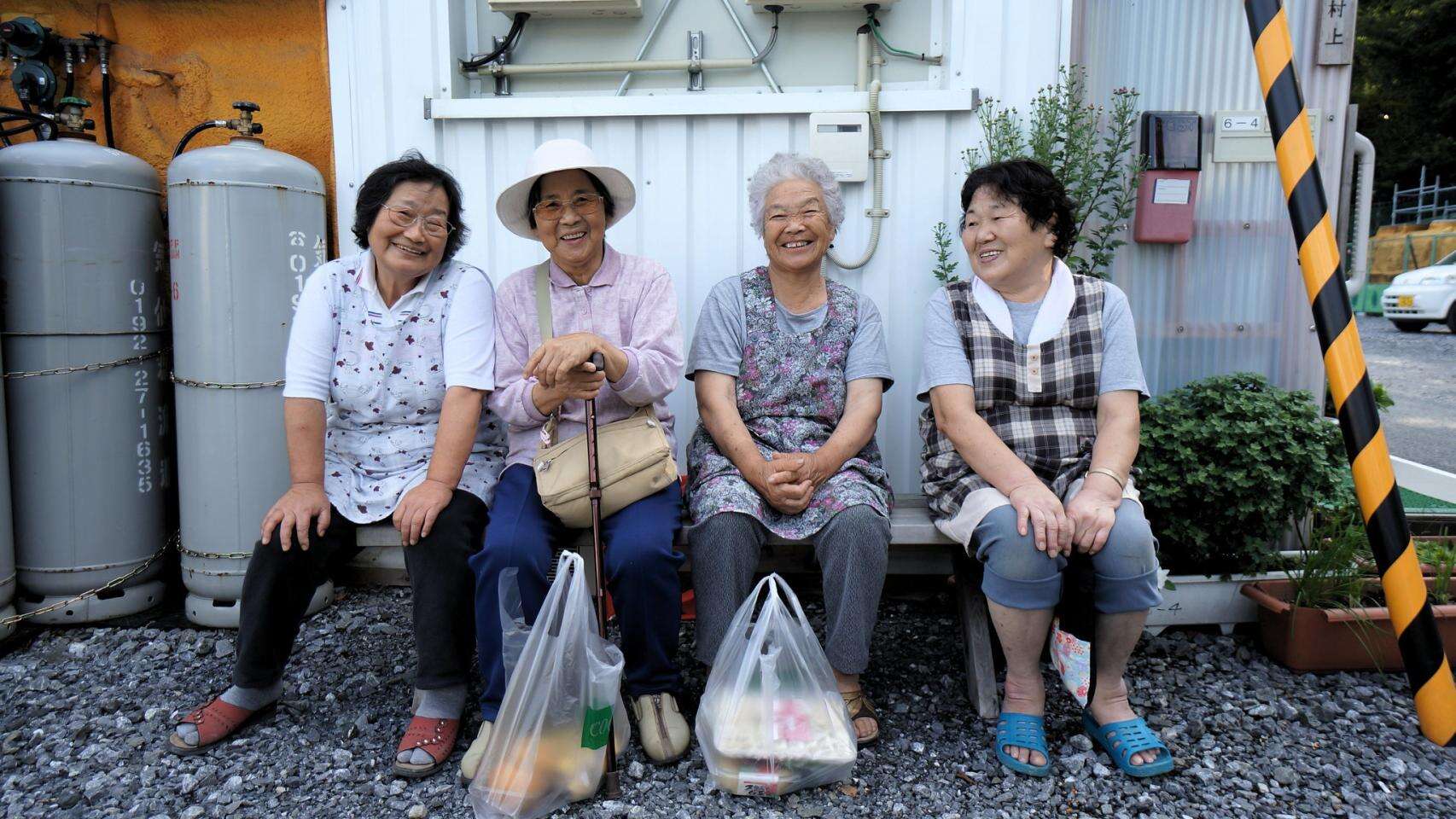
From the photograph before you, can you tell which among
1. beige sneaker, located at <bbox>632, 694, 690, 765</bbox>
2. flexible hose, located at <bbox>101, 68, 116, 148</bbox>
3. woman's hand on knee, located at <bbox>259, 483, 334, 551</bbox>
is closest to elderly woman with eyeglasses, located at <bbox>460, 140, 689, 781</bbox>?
beige sneaker, located at <bbox>632, 694, 690, 765</bbox>

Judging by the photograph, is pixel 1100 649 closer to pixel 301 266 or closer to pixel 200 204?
pixel 301 266

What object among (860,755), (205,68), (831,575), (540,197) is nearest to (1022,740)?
(860,755)

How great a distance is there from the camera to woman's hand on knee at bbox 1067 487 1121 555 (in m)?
2.39

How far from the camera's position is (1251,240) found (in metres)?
3.56

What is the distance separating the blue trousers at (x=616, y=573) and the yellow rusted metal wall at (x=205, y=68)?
6.45ft

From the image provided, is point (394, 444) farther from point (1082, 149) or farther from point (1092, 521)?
point (1082, 149)

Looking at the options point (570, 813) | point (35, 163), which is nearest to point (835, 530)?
point (570, 813)

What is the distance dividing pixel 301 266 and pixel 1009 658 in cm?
277

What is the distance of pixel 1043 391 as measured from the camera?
2.70m

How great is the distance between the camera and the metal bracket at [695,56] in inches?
149

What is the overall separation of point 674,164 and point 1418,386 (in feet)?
32.9

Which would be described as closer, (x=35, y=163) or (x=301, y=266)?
(x=35, y=163)

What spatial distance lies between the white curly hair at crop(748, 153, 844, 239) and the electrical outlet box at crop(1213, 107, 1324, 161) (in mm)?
1657

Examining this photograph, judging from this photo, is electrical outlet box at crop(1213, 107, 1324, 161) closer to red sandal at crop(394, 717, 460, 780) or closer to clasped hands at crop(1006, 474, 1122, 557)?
clasped hands at crop(1006, 474, 1122, 557)
